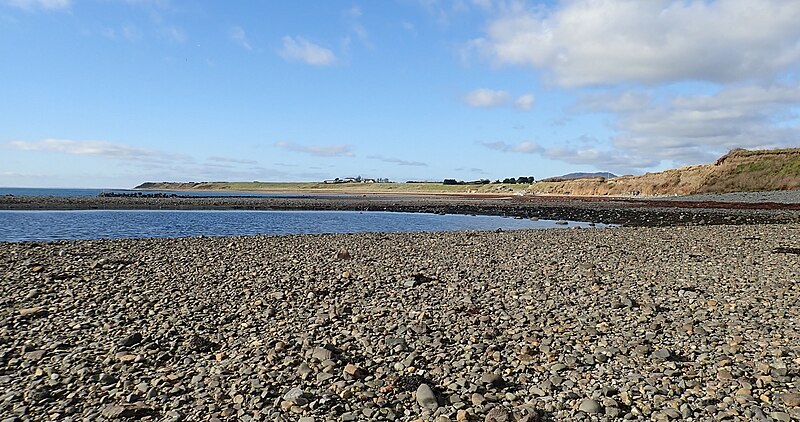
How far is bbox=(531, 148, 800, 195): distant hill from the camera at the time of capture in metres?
72.4

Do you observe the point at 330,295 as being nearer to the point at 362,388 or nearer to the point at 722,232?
the point at 362,388

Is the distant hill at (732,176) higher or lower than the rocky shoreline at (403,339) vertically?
higher

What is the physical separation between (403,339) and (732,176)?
276 ft

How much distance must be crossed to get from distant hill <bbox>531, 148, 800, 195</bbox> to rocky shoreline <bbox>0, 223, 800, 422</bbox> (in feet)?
228

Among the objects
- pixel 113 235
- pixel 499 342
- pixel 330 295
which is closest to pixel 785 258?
pixel 499 342

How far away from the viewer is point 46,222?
3475 centimetres

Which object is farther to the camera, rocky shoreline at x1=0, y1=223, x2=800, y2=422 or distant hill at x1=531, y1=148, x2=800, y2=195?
distant hill at x1=531, y1=148, x2=800, y2=195

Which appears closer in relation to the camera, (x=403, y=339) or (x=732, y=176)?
(x=403, y=339)

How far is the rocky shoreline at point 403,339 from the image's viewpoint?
6008 millimetres

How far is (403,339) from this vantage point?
8117 millimetres

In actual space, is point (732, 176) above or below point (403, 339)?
above

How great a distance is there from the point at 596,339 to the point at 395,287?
4.96 meters

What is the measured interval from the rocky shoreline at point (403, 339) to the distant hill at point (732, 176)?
6945cm

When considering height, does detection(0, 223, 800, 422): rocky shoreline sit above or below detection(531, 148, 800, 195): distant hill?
below
